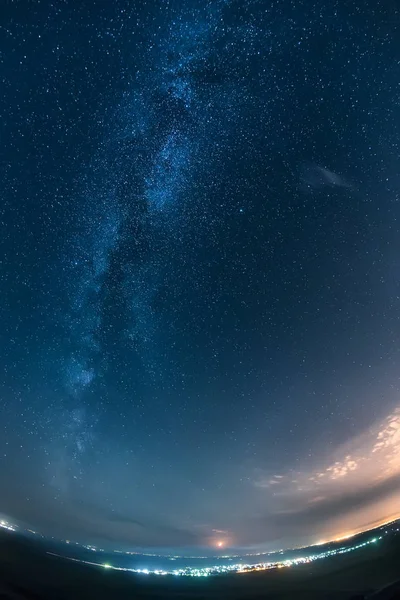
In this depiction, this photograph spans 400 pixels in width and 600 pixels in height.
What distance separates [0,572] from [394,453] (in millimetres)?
8663

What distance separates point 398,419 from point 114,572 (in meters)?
7.23

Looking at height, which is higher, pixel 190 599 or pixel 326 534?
pixel 190 599

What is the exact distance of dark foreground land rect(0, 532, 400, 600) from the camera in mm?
1724

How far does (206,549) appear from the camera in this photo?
1394 centimetres

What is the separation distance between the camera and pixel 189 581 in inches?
86.2

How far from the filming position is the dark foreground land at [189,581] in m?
1.72

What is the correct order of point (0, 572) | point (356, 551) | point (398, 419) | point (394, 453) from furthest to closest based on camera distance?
point (394, 453)
point (398, 419)
point (356, 551)
point (0, 572)

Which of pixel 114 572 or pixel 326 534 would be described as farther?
pixel 326 534

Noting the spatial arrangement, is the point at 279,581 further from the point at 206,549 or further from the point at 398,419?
the point at 206,549

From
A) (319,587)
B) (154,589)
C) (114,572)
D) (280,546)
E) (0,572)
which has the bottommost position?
(280,546)

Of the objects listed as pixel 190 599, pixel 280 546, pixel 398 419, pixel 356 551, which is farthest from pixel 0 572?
pixel 280 546

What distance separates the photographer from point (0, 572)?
1682mm

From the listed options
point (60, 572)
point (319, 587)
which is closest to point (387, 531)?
point (319, 587)

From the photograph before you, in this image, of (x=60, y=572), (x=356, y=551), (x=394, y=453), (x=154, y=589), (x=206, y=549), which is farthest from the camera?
(x=206, y=549)
